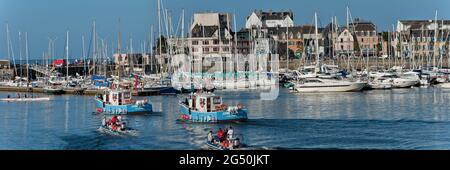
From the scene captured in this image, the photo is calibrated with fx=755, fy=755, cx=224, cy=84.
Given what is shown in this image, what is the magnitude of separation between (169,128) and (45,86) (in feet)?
170

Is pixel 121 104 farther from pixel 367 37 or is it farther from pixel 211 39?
pixel 367 37

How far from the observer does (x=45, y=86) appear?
285ft

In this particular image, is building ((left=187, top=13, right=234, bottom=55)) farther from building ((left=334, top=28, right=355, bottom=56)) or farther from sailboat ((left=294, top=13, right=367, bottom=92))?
sailboat ((left=294, top=13, right=367, bottom=92))

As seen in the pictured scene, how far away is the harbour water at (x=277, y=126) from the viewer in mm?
31781

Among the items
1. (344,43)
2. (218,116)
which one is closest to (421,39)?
(344,43)

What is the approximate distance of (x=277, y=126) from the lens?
125ft

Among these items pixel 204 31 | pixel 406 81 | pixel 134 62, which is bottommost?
pixel 406 81

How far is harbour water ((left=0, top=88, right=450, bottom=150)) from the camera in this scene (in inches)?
1251

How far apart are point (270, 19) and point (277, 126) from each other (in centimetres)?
9067

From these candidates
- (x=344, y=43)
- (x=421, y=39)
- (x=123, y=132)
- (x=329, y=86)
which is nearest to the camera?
(x=123, y=132)

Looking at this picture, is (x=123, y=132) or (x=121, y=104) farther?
(x=121, y=104)
